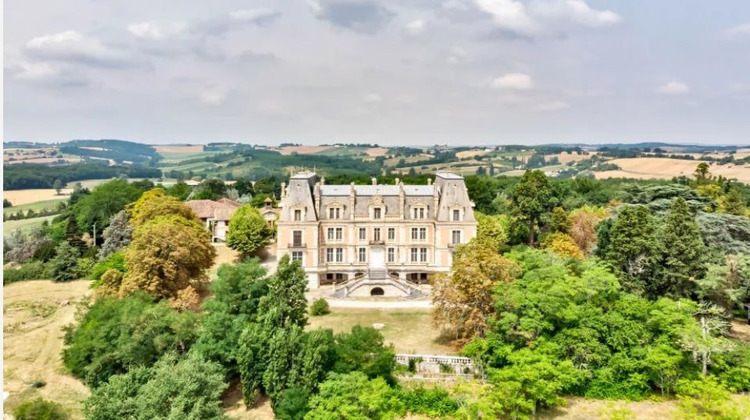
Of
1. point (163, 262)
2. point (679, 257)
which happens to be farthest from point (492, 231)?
point (163, 262)

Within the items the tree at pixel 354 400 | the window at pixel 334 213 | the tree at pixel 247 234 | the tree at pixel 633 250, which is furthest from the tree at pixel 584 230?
the tree at pixel 247 234

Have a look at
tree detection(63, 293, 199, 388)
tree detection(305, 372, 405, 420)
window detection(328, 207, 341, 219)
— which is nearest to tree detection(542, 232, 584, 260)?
window detection(328, 207, 341, 219)

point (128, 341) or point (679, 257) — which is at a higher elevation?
point (679, 257)

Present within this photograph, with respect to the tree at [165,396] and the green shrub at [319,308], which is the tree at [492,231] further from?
the tree at [165,396]

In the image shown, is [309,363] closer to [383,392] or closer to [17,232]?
[383,392]

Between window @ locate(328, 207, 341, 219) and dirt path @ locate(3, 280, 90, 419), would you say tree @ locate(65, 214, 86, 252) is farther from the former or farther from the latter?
window @ locate(328, 207, 341, 219)

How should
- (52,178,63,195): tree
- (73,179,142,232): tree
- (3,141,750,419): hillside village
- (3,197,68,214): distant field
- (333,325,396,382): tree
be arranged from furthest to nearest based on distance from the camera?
1. (52,178,63,195): tree
2. (3,197,68,214): distant field
3. (73,179,142,232): tree
4. (333,325,396,382): tree
5. (3,141,750,419): hillside village

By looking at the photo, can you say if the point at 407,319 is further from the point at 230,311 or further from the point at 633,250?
Result: the point at 633,250
